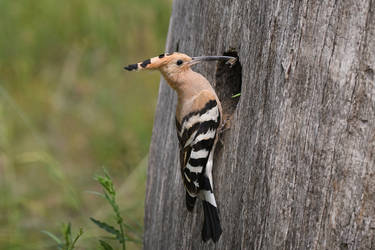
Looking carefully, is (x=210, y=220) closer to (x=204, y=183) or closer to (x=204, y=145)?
(x=204, y=183)

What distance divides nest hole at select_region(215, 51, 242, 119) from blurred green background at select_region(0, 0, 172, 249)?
187cm

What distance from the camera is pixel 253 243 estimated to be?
215 centimetres

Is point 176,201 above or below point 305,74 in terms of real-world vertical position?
below

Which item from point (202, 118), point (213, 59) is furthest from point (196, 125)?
point (213, 59)

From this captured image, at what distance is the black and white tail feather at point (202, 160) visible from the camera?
2.37 metres

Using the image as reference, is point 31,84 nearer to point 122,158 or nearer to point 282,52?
point 122,158

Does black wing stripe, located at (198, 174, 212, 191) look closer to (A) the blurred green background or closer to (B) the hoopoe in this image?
(B) the hoopoe

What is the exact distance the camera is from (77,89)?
5285 mm

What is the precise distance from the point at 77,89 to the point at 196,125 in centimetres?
297

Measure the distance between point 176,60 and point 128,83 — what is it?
8.60 feet

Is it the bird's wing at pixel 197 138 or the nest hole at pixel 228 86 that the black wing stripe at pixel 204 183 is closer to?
the bird's wing at pixel 197 138

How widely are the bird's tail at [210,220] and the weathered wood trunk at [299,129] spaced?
3 centimetres

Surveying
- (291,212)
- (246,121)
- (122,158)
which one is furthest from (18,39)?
(291,212)

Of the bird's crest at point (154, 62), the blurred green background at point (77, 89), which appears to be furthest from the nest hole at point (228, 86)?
the blurred green background at point (77, 89)
